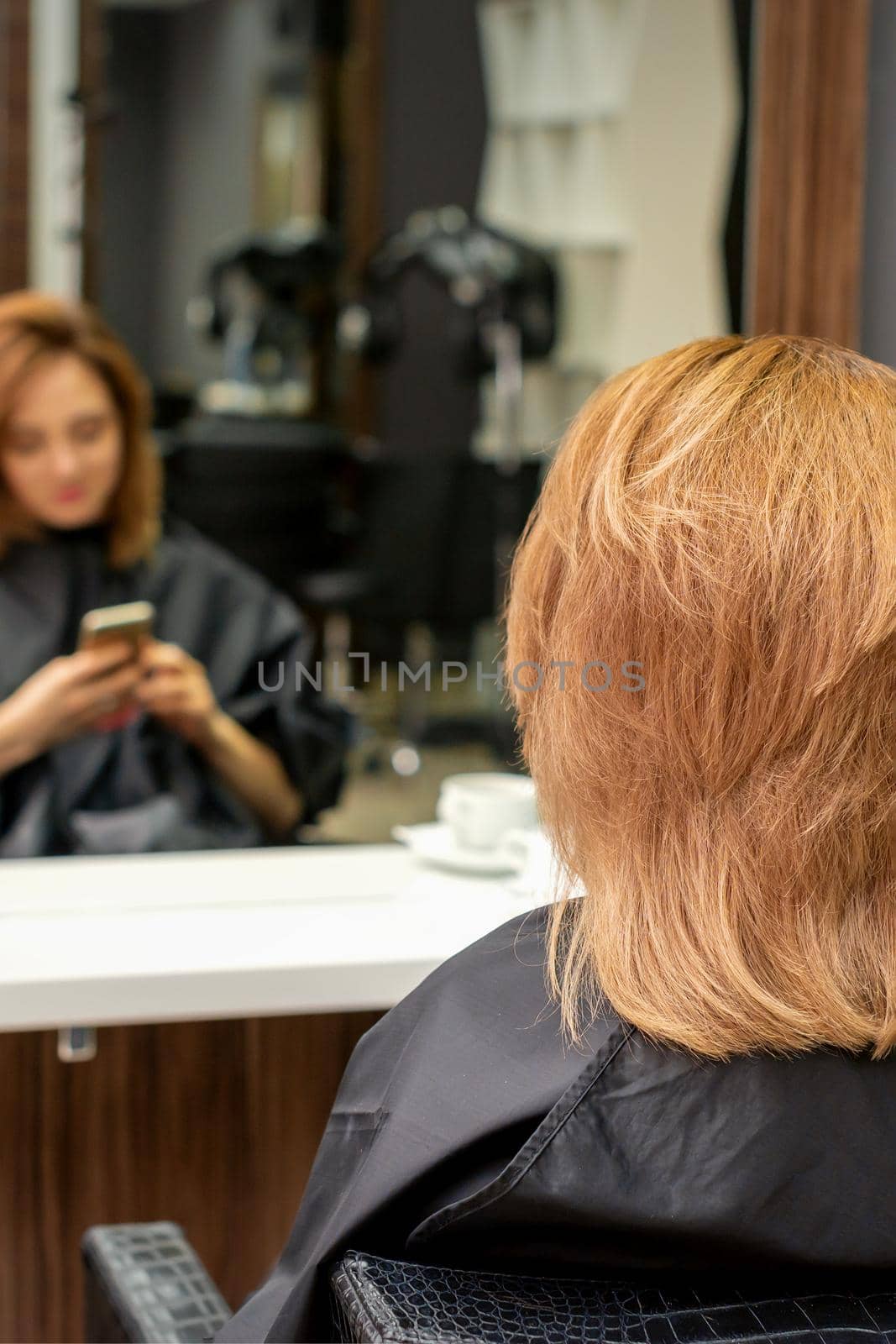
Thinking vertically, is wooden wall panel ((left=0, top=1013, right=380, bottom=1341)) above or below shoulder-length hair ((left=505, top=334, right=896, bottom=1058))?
below

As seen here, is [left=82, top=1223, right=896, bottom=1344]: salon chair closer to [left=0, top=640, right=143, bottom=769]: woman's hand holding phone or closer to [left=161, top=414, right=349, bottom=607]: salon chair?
[left=0, top=640, right=143, bottom=769]: woman's hand holding phone

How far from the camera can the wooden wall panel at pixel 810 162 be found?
1.71 meters

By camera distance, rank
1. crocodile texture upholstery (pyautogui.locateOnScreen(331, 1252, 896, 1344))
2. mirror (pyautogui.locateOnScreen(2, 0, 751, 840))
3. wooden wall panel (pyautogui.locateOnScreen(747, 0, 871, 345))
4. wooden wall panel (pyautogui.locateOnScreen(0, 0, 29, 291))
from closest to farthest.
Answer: crocodile texture upholstery (pyautogui.locateOnScreen(331, 1252, 896, 1344))
wooden wall panel (pyautogui.locateOnScreen(747, 0, 871, 345))
wooden wall panel (pyautogui.locateOnScreen(0, 0, 29, 291))
mirror (pyautogui.locateOnScreen(2, 0, 751, 840))

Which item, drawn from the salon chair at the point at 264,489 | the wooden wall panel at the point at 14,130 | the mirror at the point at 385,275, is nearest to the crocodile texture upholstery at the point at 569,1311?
the mirror at the point at 385,275

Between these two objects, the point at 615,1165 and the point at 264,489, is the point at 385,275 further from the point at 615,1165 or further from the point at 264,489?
the point at 615,1165

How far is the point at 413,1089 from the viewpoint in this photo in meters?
0.70

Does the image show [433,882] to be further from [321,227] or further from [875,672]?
[321,227]

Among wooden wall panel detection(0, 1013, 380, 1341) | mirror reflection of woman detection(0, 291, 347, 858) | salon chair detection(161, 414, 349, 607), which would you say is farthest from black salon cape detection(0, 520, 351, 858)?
wooden wall panel detection(0, 1013, 380, 1341)

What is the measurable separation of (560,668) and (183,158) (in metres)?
3.17

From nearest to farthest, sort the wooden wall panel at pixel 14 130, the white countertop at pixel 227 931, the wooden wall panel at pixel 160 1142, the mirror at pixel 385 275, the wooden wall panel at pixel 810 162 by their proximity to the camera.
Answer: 1. the white countertop at pixel 227 931
2. the wooden wall panel at pixel 160 1142
3. the wooden wall panel at pixel 810 162
4. the wooden wall panel at pixel 14 130
5. the mirror at pixel 385 275

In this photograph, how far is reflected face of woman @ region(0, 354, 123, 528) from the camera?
6.66 feet

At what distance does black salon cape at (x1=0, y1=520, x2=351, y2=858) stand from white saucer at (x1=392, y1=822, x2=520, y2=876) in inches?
25.1

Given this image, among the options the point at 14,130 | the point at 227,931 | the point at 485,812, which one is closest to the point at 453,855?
the point at 485,812

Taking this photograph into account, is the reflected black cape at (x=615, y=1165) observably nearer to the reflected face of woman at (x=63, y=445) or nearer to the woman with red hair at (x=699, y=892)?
the woman with red hair at (x=699, y=892)
